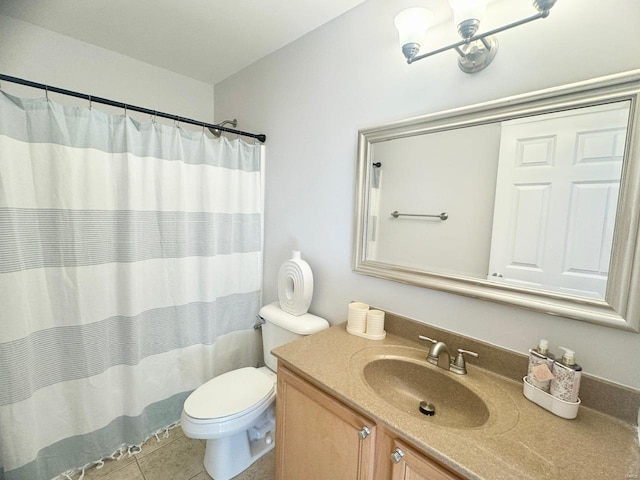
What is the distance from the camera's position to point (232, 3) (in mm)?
1396

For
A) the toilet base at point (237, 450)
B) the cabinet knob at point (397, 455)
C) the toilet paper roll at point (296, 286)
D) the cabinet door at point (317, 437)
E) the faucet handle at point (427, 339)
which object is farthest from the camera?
the toilet paper roll at point (296, 286)

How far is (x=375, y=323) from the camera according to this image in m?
1.25

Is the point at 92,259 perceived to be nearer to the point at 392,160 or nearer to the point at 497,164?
the point at 392,160

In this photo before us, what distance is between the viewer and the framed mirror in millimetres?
792

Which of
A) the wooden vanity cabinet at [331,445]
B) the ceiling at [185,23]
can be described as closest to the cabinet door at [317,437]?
the wooden vanity cabinet at [331,445]

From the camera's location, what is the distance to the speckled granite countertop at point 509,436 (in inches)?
25.1

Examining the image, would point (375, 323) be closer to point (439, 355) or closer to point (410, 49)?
point (439, 355)

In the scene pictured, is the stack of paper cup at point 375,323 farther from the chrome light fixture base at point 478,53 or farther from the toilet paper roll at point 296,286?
the chrome light fixture base at point 478,53

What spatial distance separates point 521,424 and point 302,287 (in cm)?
104

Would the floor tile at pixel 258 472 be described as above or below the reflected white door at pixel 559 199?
below

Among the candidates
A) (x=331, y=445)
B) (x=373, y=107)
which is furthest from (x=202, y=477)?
(x=373, y=107)

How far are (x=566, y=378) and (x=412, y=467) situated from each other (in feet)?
1.64

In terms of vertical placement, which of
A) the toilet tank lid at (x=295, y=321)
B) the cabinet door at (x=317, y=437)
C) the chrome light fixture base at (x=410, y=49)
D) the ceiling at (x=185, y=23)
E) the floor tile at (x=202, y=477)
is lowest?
the floor tile at (x=202, y=477)

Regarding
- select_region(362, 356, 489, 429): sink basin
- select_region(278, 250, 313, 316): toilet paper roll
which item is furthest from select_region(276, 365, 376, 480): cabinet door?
select_region(278, 250, 313, 316): toilet paper roll
